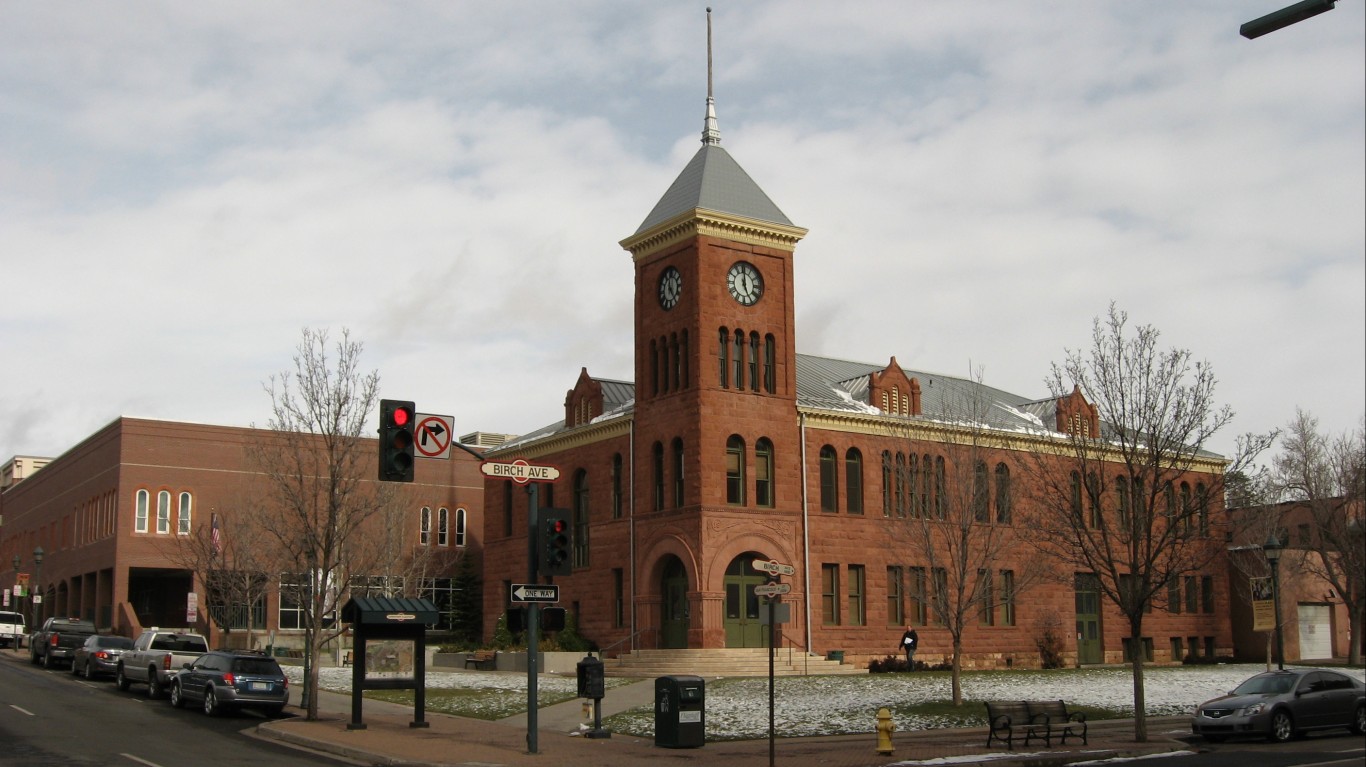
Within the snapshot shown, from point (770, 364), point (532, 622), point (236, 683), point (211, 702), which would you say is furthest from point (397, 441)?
point (770, 364)

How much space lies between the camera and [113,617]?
66875 mm

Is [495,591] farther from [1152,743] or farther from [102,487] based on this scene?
[1152,743]

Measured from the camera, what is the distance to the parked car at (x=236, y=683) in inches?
1172

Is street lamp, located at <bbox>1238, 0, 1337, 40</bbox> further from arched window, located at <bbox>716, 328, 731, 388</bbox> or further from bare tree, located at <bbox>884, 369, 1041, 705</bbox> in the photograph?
arched window, located at <bbox>716, 328, 731, 388</bbox>

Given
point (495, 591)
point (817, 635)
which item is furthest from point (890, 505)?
point (495, 591)

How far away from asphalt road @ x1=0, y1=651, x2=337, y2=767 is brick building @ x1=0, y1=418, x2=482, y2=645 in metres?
26.3

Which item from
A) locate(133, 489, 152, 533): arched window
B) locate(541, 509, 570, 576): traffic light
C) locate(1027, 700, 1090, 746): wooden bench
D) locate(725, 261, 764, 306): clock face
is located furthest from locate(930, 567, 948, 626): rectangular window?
locate(133, 489, 152, 533): arched window

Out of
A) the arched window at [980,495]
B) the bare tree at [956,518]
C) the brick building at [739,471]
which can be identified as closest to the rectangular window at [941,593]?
the bare tree at [956,518]

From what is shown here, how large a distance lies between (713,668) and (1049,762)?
763 inches

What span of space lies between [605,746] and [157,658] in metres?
15.1

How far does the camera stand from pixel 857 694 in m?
34.4

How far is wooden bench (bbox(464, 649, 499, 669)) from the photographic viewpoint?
160ft

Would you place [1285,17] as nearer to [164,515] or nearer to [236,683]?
[236,683]

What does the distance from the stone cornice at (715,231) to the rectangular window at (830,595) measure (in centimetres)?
1153
